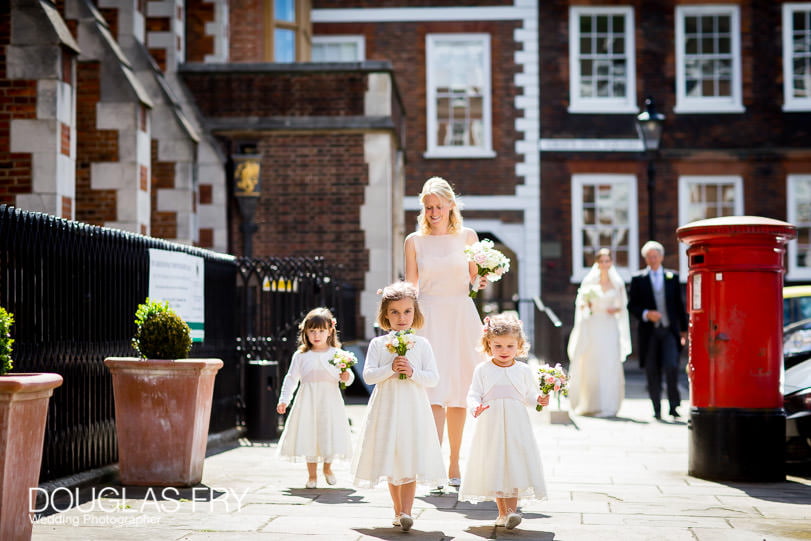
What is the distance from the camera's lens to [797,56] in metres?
24.5

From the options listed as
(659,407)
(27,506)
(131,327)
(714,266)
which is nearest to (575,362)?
(659,407)

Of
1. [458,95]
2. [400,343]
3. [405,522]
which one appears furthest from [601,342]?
[458,95]

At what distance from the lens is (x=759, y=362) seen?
25.9 feet

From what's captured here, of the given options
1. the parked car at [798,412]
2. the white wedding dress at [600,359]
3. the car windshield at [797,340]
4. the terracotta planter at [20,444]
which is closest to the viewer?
the terracotta planter at [20,444]

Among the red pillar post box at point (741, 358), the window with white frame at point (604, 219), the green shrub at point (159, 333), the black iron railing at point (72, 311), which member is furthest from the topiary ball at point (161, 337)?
the window with white frame at point (604, 219)

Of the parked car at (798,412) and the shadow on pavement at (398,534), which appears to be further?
the parked car at (798,412)

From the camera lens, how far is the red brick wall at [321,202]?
16891 mm

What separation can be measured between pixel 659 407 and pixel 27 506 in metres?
8.88

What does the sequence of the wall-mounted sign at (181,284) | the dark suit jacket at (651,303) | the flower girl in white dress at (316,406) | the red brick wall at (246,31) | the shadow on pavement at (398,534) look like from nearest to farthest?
the shadow on pavement at (398,534)
the flower girl in white dress at (316,406)
the wall-mounted sign at (181,284)
the dark suit jacket at (651,303)
the red brick wall at (246,31)

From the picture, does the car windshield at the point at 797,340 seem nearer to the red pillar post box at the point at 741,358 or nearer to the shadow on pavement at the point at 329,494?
the red pillar post box at the point at 741,358

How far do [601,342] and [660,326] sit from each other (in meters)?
0.73

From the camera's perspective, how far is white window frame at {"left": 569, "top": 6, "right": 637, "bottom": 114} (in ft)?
80.3

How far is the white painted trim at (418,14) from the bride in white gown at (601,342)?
39.5 feet

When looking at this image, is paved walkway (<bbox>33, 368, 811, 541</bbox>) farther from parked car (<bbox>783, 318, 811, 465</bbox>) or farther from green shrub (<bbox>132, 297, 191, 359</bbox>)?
green shrub (<bbox>132, 297, 191, 359</bbox>)
